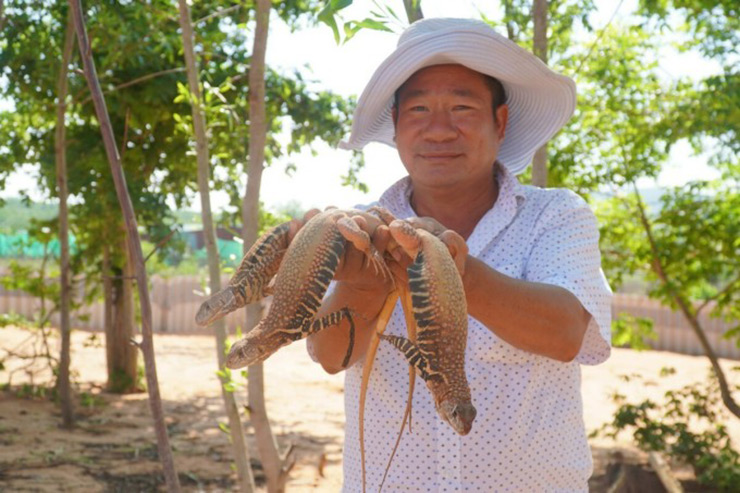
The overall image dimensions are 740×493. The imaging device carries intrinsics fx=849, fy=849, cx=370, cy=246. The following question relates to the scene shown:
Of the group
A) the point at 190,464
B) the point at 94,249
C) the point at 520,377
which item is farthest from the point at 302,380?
the point at 520,377

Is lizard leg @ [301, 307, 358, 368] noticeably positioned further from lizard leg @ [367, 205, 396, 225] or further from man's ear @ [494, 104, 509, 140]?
man's ear @ [494, 104, 509, 140]

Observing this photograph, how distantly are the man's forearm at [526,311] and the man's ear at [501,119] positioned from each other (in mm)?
546

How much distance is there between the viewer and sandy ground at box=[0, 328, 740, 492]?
6859 millimetres

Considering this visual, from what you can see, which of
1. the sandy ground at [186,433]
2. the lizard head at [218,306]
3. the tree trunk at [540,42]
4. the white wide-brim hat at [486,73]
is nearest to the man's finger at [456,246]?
the lizard head at [218,306]

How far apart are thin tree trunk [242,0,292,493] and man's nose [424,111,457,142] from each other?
1907mm

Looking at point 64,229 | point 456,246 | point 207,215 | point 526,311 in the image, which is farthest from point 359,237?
point 64,229

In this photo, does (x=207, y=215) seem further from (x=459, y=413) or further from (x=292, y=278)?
(x=459, y=413)

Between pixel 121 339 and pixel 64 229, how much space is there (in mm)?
2996

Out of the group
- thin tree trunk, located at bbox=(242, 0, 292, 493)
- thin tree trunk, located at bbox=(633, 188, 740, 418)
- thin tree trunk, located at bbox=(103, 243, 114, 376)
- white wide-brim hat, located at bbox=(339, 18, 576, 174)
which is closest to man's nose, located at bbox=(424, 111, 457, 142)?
white wide-brim hat, located at bbox=(339, 18, 576, 174)

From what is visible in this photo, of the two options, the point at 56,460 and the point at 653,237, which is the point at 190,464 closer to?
the point at 56,460

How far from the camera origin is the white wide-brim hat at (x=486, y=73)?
1.98 m

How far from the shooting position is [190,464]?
7484 millimetres

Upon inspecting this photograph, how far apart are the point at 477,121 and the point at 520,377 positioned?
61 cm

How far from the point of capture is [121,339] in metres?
10.6
